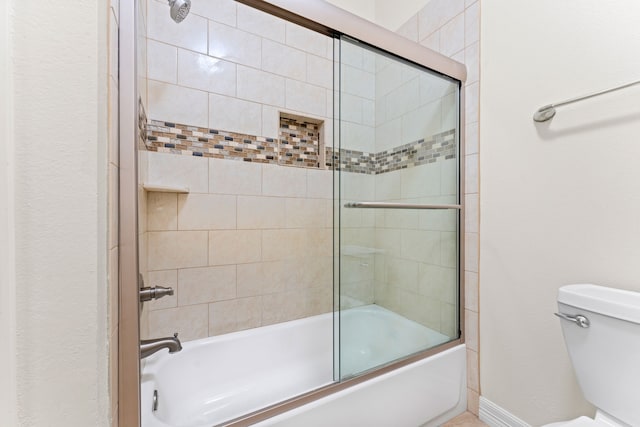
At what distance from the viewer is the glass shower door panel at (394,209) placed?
120cm

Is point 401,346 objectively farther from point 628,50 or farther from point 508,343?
point 628,50

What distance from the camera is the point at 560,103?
106 cm

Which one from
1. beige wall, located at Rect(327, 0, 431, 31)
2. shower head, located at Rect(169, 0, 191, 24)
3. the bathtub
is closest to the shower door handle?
the bathtub

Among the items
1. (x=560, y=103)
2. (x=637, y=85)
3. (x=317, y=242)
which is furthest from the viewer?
(x=317, y=242)

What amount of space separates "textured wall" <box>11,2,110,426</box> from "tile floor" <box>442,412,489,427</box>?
1.49 meters

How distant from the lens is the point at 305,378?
155cm

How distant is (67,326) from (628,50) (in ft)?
5.62

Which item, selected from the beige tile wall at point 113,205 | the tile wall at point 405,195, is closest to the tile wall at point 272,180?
the tile wall at point 405,195

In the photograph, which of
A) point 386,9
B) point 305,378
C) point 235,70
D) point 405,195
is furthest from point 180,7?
point 305,378

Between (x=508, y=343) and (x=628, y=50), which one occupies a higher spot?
(x=628, y=50)

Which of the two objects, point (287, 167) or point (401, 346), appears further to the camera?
point (287, 167)

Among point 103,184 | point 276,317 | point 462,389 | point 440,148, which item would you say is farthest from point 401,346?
point 103,184

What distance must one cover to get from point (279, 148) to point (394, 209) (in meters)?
0.87

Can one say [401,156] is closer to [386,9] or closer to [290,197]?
[290,197]
